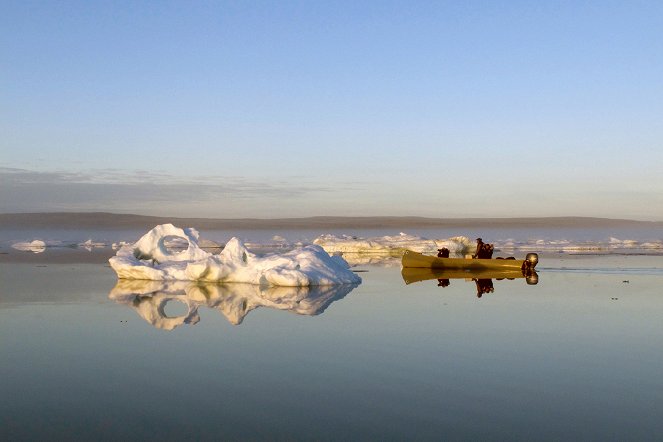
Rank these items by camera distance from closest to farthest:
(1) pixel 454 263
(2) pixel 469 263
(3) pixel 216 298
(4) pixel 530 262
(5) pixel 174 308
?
(5) pixel 174 308 < (3) pixel 216 298 < (4) pixel 530 262 < (2) pixel 469 263 < (1) pixel 454 263

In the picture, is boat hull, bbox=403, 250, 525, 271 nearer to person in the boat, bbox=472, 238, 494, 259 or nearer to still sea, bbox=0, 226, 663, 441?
person in the boat, bbox=472, 238, 494, 259

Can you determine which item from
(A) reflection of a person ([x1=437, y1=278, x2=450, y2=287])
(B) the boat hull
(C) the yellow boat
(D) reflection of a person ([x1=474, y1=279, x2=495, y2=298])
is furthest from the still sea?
(B) the boat hull

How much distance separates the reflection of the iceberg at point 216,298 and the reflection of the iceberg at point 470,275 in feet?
9.68

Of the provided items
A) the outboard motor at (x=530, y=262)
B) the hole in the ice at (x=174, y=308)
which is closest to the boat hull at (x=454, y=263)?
the outboard motor at (x=530, y=262)

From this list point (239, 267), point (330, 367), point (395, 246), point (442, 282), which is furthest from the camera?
point (395, 246)

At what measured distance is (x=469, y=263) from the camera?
2297 cm

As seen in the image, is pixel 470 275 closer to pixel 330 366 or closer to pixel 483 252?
pixel 483 252

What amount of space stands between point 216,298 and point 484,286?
6.56 metres

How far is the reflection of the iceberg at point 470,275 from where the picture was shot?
1855 cm

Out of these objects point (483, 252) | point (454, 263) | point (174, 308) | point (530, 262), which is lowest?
point (174, 308)

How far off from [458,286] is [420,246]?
64.4 ft

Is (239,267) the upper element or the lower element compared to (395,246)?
upper

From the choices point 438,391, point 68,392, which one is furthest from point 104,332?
point 438,391

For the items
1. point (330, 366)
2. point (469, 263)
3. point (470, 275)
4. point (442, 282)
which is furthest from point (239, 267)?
point (330, 366)
